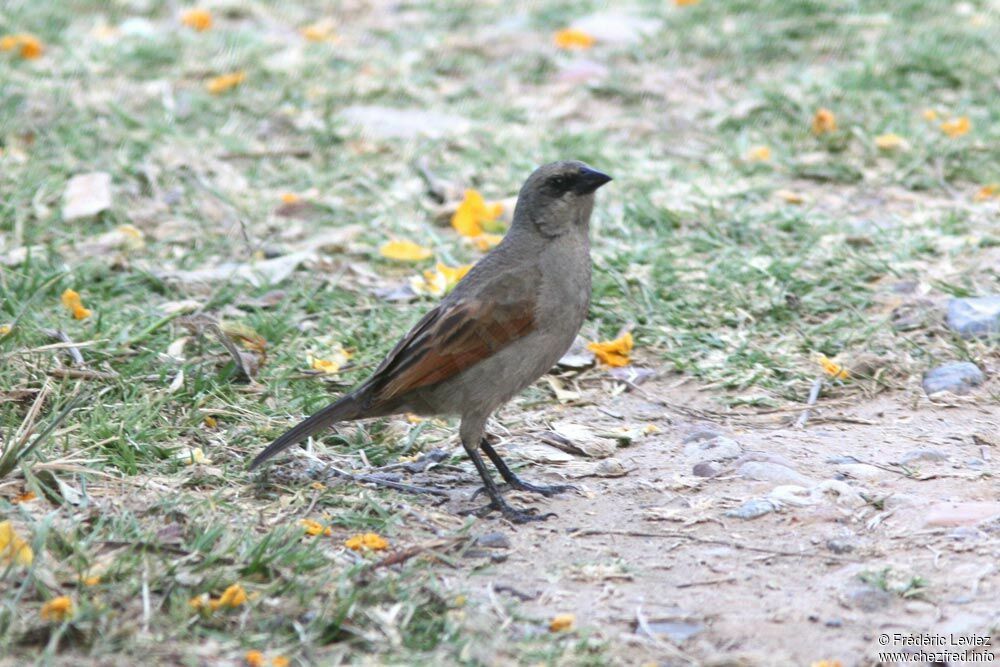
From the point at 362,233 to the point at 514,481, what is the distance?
252 centimetres

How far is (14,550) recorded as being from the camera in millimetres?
3758

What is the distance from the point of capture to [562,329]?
16.1ft

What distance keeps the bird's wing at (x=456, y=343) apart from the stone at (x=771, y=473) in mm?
901

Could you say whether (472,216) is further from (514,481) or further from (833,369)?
(514,481)

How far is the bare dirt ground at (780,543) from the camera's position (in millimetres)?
3762

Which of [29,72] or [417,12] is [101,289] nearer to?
Result: [29,72]

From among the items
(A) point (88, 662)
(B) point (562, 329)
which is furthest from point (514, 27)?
(A) point (88, 662)

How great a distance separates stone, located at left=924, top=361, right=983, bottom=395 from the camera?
5.48m

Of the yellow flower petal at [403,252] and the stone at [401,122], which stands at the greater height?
the stone at [401,122]

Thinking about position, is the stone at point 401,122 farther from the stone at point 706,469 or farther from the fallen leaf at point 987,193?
the stone at point 706,469

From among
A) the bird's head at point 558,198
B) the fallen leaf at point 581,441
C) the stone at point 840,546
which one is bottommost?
the fallen leaf at point 581,441

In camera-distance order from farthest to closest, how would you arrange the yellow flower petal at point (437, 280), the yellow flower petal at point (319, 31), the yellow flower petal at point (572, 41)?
the yellow flower petal at point (319, 31) → the yellow flower petal at point (572, 41) → the yellow flower petal at point (437, 280)

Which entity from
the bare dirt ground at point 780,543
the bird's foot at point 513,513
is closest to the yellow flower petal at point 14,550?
the bare dirt ground at point 780,543

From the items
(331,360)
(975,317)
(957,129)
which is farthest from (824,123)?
(331,360)
